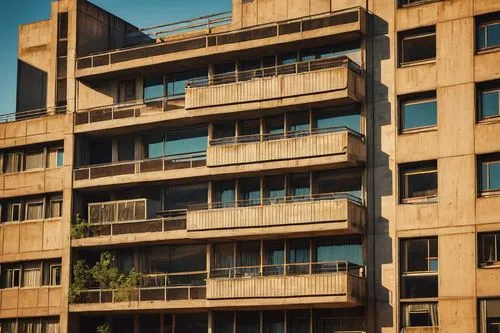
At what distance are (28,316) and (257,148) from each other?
58.2 feet

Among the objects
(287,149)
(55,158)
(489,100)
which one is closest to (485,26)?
(489,100)

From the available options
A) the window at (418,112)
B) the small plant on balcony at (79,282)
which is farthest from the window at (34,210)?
the window at (418,112)

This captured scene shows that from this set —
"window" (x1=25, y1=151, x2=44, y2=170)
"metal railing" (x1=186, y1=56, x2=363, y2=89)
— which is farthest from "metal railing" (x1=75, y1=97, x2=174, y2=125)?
"window" (x1=25, y1=151, x2=44, y2=170)

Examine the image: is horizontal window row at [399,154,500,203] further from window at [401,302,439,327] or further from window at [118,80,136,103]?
window at [118,80,136,103]

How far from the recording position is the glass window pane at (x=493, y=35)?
52.3 metres

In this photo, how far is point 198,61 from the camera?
2371 inches

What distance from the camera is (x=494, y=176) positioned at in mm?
51281

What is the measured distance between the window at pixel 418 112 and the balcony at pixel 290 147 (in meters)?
2.37

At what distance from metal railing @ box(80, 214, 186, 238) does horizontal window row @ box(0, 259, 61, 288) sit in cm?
321

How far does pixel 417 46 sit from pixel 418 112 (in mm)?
3294

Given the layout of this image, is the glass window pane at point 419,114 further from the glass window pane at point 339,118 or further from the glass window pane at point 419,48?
the glass window pane at point 339,118

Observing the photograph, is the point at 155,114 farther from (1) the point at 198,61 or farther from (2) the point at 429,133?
(2) the point at 429,133

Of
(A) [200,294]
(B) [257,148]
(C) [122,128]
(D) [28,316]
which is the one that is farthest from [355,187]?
(D) [28,316]

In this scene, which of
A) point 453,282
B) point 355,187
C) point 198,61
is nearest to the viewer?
point 453,282
